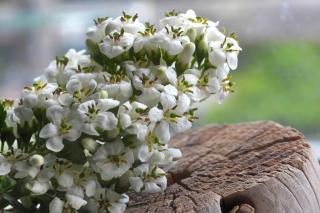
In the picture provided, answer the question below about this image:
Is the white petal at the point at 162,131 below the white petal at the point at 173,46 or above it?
below

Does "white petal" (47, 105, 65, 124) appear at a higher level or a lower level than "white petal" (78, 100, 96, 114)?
lower

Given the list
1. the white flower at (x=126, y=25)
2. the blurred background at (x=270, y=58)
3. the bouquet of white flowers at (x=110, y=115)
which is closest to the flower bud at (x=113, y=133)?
the bouquet of white flowers at (x=110, y=115)

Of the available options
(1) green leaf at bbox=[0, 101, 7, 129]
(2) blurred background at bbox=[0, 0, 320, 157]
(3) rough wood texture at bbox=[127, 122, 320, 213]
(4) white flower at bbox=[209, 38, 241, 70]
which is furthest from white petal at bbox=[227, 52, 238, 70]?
(2) blurred background at bbox=[0, 0, 320, 157]

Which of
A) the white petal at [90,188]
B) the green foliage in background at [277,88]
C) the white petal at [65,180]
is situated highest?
the white petal at [65,180]

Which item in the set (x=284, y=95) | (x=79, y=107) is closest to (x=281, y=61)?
(x=284, y=95)

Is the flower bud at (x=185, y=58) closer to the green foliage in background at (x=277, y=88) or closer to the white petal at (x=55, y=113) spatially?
the white petal at (x=55, y=113)

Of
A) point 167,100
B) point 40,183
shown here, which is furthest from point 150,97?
point 40,183

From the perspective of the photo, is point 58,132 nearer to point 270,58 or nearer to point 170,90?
point 170,90

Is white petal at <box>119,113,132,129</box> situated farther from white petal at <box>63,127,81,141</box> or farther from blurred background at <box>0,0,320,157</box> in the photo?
blurred background at <box>0,0,320,157</box>
